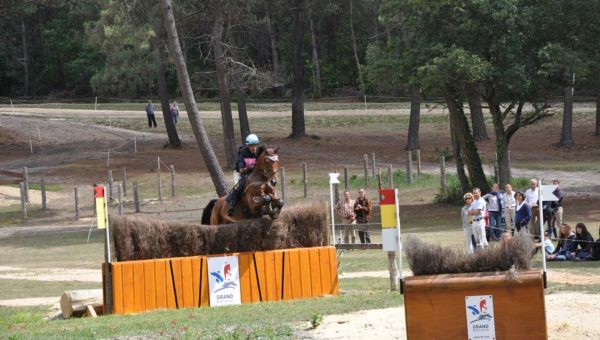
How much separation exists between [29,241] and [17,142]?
2940 centimetres

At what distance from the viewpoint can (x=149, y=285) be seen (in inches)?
699

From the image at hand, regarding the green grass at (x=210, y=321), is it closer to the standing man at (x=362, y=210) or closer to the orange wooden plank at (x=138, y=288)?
the orange wooden plank at (x=138, y=288)

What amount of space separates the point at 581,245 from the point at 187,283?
927 centimetres

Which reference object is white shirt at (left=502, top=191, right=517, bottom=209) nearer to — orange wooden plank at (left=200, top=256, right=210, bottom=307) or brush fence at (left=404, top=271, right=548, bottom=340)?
orange wooden plank at (left=200, top=256, right=210, bottom=307)

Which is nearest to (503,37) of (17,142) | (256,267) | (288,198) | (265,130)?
(288,198)

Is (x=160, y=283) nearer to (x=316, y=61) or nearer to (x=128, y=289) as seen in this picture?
(x=128, y=289)

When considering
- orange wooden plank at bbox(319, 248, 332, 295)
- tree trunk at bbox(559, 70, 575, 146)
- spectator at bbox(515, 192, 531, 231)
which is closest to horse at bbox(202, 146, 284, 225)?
orange wooden plank at bbox(319, 248, 332, 295)

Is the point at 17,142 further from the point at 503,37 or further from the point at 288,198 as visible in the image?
the point at 503,37

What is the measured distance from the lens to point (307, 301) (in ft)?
58.1

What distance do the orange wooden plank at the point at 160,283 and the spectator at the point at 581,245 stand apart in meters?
9.17

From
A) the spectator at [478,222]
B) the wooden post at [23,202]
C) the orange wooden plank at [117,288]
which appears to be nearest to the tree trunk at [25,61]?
the wooden post at [23,202]

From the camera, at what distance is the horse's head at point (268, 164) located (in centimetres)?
1939

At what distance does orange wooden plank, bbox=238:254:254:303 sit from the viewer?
18.1 metres

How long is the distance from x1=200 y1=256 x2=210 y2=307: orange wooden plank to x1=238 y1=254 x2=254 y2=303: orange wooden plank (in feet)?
1.87
